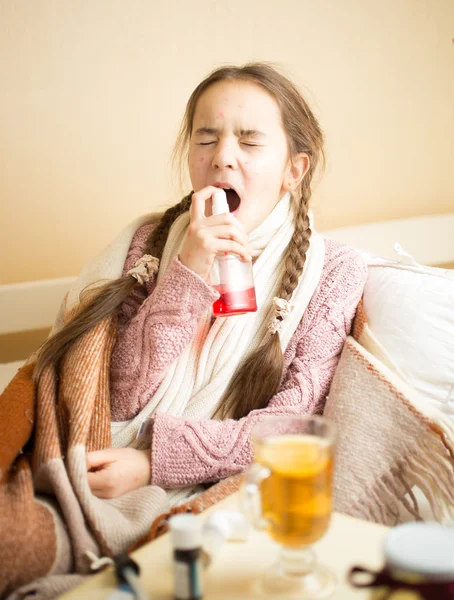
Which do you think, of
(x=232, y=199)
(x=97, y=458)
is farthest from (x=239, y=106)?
(x=97, y=458)

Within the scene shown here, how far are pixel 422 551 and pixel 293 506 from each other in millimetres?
117

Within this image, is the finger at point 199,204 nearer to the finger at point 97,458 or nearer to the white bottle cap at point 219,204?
the white bottle cap at point 219,204

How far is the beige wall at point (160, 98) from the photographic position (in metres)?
1.67

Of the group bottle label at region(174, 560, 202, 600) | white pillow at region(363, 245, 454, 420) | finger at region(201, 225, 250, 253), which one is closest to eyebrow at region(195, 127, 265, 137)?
finger at region(201, 225, 250, 253)

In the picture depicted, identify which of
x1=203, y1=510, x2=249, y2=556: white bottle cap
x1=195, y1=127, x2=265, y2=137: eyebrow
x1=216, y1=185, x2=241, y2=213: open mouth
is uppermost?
x1=195, y1=127, x2=265, y2=137: eyebrow

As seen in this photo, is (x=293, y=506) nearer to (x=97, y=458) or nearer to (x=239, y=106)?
(x=97, y=458)

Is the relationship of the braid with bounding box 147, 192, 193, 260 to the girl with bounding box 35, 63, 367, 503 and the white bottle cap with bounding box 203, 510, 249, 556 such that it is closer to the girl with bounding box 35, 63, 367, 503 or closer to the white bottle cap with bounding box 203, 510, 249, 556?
the girl with bounding box 35, 63, 367, 503

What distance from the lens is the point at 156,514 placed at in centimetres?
96

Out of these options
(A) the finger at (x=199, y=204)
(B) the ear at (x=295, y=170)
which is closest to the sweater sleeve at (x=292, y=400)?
(B) the ear at (x=295, y=170)

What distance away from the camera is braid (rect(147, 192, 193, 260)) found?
1.34 meters

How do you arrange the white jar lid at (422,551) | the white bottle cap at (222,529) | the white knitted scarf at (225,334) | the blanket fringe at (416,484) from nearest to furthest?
the white jar lid at (422,551) → the white bottle cap at (222,529) → the blanket fringe at (416,484) → the white knitted scarf at (225,334)

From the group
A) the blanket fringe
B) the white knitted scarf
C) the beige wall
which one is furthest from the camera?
the beige wall

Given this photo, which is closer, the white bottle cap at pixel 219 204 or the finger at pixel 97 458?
the finger at pixel 97 458

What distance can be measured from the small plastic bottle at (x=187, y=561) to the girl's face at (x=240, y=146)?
0.71 metres
